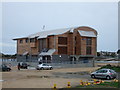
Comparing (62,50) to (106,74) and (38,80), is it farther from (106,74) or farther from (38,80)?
(38,80)

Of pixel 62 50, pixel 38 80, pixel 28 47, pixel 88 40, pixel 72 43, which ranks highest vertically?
pixel 88 40

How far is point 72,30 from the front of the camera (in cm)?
6669

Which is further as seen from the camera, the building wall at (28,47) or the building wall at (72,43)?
the building wall at (28,47)

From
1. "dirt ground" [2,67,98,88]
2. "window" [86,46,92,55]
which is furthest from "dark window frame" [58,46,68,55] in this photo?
"dirt ground" [2,67,98,88]

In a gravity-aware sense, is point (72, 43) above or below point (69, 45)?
above

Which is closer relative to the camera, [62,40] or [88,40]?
[62,40]

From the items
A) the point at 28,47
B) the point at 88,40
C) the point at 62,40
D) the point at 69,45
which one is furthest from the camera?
the point at 28,47

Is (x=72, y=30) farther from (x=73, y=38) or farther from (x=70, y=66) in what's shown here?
(x=70, y=66)

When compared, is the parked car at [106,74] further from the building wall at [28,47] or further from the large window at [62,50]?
the building wall at [28,47]

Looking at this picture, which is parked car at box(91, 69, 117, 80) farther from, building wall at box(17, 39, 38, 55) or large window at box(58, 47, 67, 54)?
building wall at box(17, 39, 38, 55)

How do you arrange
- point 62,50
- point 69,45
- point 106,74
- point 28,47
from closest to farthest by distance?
1. point 106,74
2. point 62,50
3. point 69,45
4. point 28,47

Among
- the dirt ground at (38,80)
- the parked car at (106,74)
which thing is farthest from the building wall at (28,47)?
the parked car at (106,74)

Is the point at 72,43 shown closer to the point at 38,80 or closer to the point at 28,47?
the point at 28,47

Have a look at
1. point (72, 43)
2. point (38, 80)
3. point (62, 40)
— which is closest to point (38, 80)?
point (38, 80)
